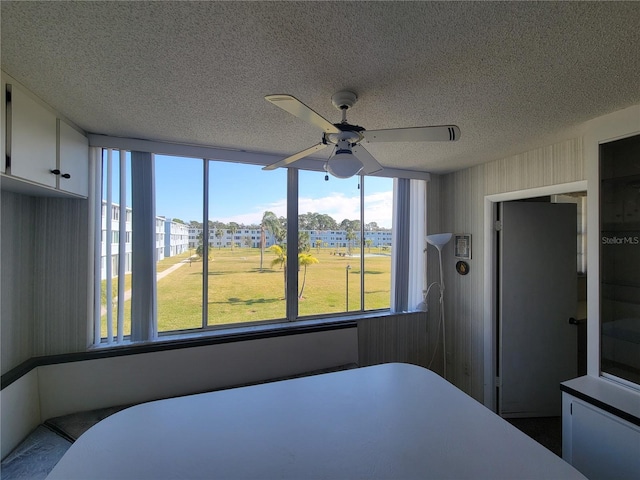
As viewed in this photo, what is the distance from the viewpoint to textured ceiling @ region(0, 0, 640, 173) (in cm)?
97

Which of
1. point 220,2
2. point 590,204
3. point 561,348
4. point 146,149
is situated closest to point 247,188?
point 146,149

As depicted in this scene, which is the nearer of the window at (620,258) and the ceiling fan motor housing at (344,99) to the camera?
the ceiling fan motor housing at (344,99)

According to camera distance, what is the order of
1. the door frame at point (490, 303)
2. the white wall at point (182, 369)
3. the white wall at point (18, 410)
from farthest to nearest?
the door frame at point (490, 303), the white wall at point (182, 369), the white wall at point (18, 410)

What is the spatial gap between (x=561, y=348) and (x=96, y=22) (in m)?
4.04

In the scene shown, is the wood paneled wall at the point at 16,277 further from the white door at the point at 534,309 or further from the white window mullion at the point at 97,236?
the white door at the point at 534,309

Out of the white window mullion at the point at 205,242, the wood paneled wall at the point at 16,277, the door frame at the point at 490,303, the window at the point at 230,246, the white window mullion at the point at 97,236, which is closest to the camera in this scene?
the wood paneled wall at the point at 16,277

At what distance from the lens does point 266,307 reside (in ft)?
9.05

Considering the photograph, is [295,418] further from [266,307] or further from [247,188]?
[247,188]

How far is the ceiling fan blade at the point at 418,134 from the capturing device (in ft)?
3.83

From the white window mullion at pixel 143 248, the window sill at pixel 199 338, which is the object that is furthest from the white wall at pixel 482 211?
the white window mullion at pixel 143 248

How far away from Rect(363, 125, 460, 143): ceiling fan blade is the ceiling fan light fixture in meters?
0.11

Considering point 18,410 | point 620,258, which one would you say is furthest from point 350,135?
point 18,410

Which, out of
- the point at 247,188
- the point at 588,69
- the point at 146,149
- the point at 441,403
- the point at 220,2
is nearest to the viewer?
the point at 220,2

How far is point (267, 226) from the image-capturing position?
2.75m
